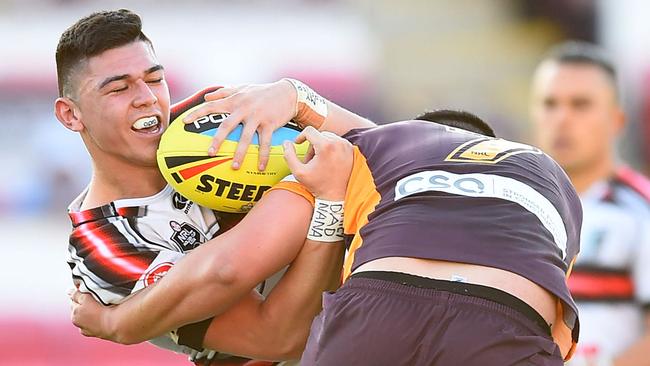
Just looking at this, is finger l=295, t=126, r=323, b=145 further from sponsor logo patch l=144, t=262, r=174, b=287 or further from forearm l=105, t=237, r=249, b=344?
sponsor logo patch l=144, t=262, r=174, b=287

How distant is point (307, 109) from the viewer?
13.8 ft

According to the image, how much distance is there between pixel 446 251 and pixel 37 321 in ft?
23.5

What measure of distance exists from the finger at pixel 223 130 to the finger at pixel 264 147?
92mm

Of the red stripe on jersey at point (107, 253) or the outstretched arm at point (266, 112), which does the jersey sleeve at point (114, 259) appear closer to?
the red stripe on jersey at point (107, 253)

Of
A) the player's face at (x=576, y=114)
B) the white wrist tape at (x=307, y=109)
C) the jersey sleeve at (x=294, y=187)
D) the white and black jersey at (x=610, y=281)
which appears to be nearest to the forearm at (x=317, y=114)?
the white wrist tape at (x=307, y=109)

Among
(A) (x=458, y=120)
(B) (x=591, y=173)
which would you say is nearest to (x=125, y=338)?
(A) (x=458, y=120)

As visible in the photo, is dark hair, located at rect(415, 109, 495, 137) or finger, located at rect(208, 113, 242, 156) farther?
dark hair, located at rect(415, 109, 495, 137)

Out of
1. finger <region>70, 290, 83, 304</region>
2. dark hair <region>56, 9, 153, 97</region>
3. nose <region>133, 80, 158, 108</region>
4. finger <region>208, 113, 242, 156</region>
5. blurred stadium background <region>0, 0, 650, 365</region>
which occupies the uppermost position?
dark hair <region>56, 9, 153, 97</region>

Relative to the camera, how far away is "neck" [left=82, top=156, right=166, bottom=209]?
4305 mm

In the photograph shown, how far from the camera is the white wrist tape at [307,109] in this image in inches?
164

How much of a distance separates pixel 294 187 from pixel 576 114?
361 centimetres

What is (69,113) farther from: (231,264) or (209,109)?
(231,264)

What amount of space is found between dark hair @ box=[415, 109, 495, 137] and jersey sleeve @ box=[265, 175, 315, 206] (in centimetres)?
55

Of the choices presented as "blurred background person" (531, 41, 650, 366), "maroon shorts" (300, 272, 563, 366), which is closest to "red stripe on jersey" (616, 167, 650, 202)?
"blurred background person" (531, 41, 650, 366)
